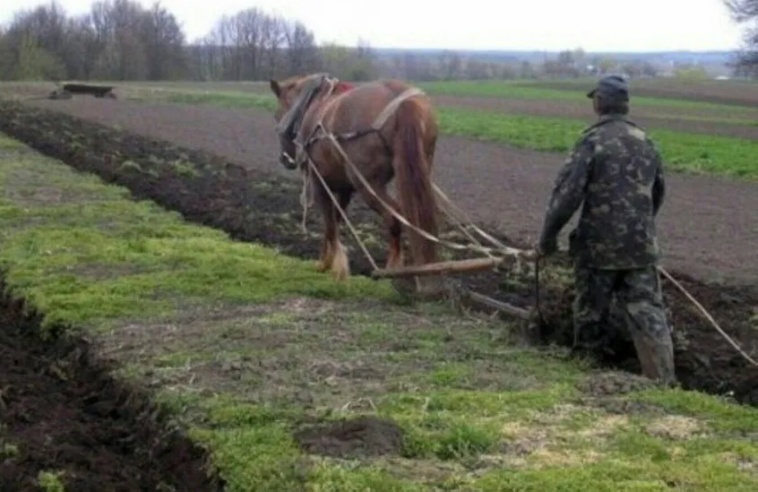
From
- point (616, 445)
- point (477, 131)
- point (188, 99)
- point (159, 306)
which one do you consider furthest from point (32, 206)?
point (188, 99)

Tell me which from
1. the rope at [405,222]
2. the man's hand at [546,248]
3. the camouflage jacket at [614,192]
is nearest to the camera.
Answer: the camouflage jacket at [614,192]

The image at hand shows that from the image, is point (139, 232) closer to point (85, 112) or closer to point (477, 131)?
point (477, 131)

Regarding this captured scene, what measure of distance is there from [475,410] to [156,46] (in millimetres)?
100268

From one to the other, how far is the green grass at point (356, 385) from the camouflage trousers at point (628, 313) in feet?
0.80

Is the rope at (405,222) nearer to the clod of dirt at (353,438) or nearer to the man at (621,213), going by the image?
the man at (621,213)

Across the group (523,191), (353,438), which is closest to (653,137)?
(523,191)

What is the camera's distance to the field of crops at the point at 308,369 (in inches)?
241

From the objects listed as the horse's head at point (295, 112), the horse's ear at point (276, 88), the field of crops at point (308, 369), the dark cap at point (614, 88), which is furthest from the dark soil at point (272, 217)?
the horse's ear at point (276, 88)

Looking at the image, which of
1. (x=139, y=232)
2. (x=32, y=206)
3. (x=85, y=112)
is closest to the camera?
(x=139, y=232)

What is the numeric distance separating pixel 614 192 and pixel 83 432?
3.65 m

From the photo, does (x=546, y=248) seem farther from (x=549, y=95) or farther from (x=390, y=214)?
(x=549, y=95)

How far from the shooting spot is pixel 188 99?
64438mm

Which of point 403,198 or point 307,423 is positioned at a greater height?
point 403,198

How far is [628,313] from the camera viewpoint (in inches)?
308
